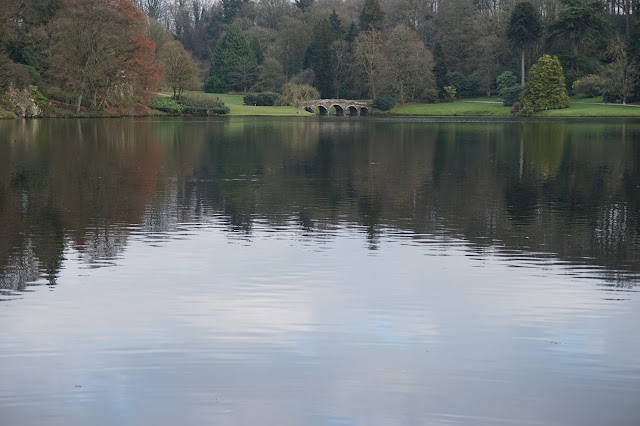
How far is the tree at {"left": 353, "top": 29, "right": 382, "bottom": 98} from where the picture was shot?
112 m

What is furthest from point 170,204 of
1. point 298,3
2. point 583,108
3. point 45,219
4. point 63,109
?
point 298,3

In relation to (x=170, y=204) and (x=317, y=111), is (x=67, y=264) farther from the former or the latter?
(x=317, y=111)

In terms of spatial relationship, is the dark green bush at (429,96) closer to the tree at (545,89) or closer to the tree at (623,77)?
the tree at (545,89)

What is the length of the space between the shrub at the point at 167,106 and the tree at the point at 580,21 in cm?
4915

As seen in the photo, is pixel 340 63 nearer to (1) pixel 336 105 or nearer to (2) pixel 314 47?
(2) pixel 314 47

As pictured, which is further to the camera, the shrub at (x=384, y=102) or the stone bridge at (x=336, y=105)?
the stone bridge at (x=336, y=105)

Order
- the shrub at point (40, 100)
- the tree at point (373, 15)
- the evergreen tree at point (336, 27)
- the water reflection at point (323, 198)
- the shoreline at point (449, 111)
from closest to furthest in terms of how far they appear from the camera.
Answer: the water reflection at point (323, 198) < the shrub at point (40, 100) < the shoreline at point (449, 111) < the tree at point (373, 15) < the evergreen tree at point (336, 27)

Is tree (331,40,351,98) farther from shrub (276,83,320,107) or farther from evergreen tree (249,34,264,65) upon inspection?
evergreen tree (249,34,264,65)

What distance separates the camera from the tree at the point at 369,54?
112 meters

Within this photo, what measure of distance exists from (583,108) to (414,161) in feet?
214

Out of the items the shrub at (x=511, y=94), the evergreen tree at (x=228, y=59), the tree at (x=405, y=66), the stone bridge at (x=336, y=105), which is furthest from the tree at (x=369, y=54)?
the evergreen tree at (x=228, y=59)

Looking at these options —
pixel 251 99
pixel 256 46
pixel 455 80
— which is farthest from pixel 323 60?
pixel 455 80

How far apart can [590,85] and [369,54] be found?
31080 mm

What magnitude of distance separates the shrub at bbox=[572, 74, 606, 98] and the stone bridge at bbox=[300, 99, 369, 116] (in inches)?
1179
